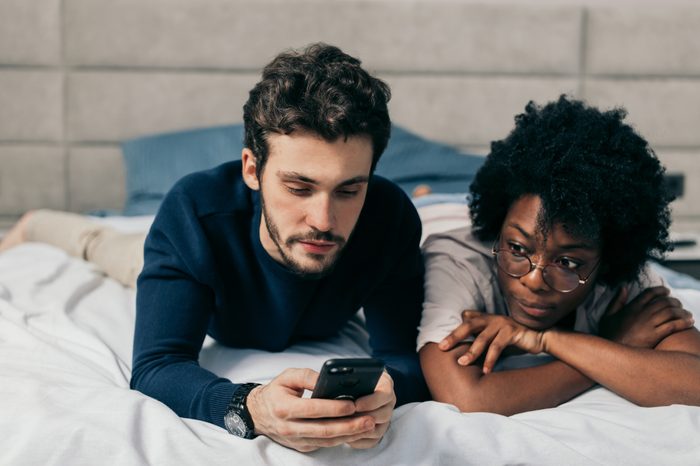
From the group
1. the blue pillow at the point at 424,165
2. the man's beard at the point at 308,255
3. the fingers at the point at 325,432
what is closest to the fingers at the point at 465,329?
the man's beard at the point at 308,255

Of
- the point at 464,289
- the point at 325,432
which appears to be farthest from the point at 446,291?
the point at 325,432

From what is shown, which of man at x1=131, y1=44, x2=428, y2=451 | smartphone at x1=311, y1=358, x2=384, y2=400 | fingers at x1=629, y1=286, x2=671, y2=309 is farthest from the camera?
fingers at x1=629, y1=286, x2=671, y2=309

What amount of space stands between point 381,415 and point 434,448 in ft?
0.30

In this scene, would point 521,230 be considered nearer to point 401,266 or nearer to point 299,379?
point 401,266

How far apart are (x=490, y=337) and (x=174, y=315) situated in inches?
20.7

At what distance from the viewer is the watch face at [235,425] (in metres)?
1.12

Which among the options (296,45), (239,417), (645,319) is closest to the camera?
(239,417)

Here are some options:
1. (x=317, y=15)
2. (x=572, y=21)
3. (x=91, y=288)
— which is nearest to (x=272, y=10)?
(x=317, y=15)

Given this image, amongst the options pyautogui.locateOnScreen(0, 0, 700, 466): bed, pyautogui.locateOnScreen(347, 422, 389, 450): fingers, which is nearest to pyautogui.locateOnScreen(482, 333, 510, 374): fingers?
pyautogui.locateOnScreen(347, 422, 389, 450): fingers

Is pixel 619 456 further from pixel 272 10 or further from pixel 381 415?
pixel 272 10

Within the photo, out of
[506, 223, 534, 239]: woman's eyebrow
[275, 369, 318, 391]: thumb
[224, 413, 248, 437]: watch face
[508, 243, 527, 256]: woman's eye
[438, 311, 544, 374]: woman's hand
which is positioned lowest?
[224, 413, 248, 437]: watch face

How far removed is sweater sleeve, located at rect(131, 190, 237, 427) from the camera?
124cm

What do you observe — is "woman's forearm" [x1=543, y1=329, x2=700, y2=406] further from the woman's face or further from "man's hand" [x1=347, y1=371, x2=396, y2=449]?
"man's hand" [x1=347, y1=371, x2=396, y2=449]

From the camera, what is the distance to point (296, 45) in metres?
2.93
